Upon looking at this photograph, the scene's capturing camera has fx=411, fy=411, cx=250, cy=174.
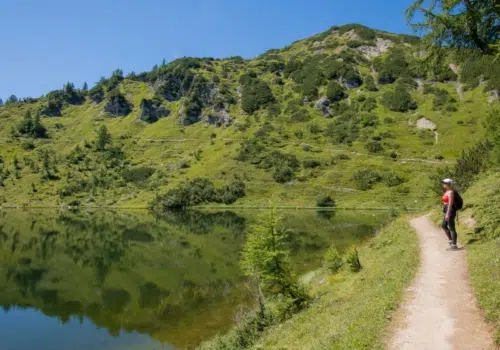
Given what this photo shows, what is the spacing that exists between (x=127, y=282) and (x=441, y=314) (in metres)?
39.6

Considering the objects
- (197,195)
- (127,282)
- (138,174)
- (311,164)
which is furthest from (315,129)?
(127,282)

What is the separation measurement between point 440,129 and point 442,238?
163 meters

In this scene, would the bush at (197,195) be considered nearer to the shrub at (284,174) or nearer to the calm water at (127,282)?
the shrub at (284,174)

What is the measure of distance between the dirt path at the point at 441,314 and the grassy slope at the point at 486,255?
36 centimetres

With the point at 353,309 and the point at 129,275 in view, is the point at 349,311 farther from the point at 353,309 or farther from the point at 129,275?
the point at 129,275

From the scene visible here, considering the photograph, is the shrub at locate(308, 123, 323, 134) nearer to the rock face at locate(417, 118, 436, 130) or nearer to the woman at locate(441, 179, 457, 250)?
the rock face at locate(417, 118, 436, 130)

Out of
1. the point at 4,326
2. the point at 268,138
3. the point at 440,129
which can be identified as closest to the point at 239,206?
the point at 268,138

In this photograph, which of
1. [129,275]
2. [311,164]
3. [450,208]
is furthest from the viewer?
[311,164]

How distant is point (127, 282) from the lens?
46.7 metres

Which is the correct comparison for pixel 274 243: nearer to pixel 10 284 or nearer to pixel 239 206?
pixel 10 284

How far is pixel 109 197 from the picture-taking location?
164 metres

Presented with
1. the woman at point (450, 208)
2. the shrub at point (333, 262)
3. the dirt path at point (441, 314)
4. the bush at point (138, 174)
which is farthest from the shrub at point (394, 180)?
the dirt path at point (441, 314)

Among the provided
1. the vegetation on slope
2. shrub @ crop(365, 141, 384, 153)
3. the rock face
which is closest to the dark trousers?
the vegetation on slope

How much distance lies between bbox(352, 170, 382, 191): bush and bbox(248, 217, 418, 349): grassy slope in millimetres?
112885
